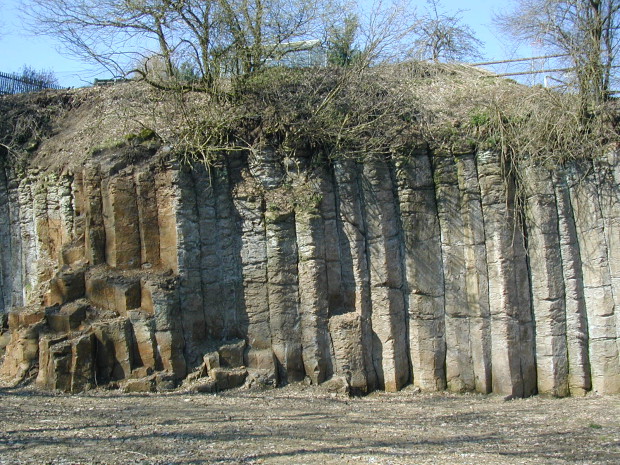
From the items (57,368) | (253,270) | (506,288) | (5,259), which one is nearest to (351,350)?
(253,270)

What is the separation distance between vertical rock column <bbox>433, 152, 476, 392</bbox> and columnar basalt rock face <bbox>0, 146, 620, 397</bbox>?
0.02 metres

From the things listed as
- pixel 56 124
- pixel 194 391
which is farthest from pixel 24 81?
pixel 194 391

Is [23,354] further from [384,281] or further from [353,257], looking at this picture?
[384,281]

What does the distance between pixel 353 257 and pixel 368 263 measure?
28 cm

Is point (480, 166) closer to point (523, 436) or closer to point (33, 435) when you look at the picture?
point (523, 436)

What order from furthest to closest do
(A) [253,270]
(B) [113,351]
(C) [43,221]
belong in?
1. (C) [43,221]
2. (A) [253,270]
3. (B) [113,351]

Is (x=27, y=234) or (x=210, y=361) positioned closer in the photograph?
(x=210, y=361)

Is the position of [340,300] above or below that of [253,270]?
below

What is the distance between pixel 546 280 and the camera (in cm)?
1172

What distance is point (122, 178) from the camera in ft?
37.4

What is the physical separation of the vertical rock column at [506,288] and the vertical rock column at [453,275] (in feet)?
1.40

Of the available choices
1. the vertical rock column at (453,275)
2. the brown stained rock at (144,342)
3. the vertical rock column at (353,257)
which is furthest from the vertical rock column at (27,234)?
the vertical rock column at (453,275)

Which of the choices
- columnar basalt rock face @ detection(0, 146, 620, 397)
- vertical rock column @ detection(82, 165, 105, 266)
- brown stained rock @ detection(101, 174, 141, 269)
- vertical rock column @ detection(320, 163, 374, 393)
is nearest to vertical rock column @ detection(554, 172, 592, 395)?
columnar basalt rock face @ detection(0, 146, 620, 397)

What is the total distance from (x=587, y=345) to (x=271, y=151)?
6280mm
